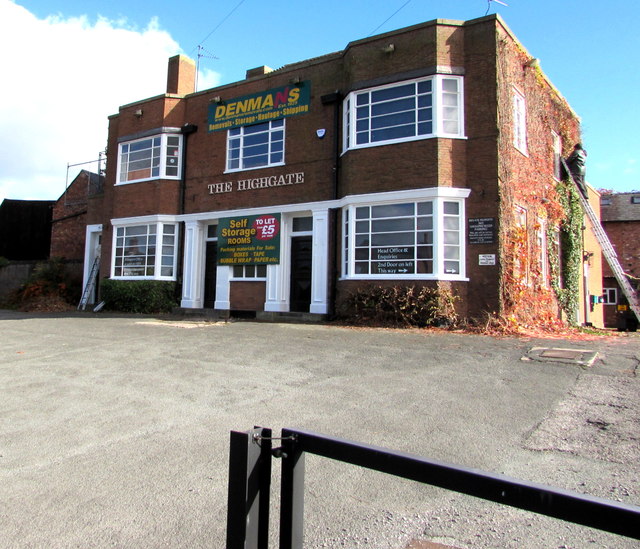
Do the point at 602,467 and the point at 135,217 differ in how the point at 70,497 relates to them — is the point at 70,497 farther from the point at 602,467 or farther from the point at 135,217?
the point at 135,217

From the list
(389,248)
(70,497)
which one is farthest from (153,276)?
(70,497)

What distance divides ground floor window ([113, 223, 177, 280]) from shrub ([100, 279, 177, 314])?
1.18 ft

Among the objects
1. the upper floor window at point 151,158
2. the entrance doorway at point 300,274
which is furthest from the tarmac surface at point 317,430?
the upper floor window at point 151,158

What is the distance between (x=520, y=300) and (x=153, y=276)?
11.5 meters


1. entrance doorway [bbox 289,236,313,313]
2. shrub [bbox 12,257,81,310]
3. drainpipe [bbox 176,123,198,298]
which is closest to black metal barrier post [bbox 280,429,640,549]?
entrance doorway [bbox 289,236,313,313]

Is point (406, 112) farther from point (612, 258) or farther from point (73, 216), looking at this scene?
point (73, 216)

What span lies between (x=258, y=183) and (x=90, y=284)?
8.39 meters

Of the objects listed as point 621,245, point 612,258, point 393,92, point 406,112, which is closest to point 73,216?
point 393,92

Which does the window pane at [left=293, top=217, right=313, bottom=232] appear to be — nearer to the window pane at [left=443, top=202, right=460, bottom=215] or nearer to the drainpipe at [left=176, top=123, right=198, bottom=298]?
the window pane at [left=443, top=202, right=460, bottom=215]

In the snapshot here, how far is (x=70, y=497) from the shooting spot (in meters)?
3.31

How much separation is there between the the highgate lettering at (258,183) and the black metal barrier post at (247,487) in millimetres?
13043

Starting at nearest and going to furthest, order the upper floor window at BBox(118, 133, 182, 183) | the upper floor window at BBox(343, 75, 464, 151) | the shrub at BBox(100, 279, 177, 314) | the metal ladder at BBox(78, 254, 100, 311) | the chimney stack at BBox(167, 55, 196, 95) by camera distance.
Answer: the upper floor window at BBox(343, 75, 464, 151), the shrub at BBox(100, 279, 177, 314), the upper floor window at BBox(118, 133, 182, 183), the chimney stack at BBox(167, 55, 196, 95), the metal ladder at BBox(78, 254, 100, 311)

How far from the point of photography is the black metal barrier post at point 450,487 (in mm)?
1342

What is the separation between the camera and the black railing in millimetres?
1384
